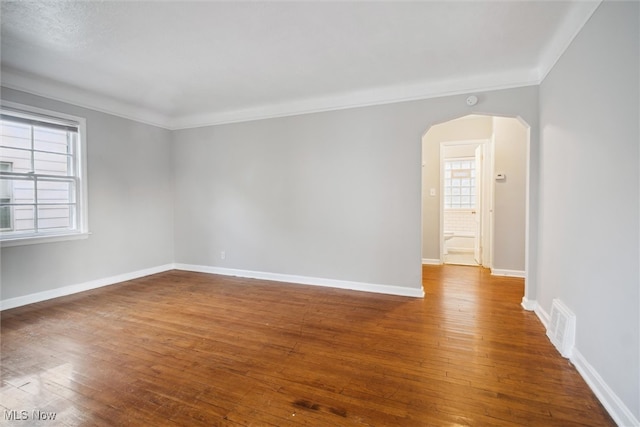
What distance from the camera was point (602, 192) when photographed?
1.75 m

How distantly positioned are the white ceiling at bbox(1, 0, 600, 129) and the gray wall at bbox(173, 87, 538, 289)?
31 centimetres

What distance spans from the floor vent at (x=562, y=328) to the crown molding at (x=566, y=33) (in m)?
2.13

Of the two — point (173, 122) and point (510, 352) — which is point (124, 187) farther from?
point (510, 352)

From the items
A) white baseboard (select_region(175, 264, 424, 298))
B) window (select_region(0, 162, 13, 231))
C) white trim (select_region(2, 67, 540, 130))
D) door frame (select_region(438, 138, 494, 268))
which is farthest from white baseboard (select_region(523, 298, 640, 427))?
window (select_region(0, 162, 13, 231))

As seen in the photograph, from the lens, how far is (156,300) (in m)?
3.54

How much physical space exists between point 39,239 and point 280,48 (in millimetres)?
3647

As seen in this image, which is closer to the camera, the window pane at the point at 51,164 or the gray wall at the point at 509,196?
the window pane at the point at 51,164

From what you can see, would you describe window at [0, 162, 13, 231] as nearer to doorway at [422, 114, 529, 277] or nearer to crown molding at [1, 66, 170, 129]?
crown molding at [1, 66, 170, 129]

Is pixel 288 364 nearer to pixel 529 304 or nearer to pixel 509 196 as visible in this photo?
pixel 529 304

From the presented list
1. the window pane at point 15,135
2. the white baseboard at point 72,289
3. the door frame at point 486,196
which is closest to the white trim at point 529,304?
the door frame at point 486,196

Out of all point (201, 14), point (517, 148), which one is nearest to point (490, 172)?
point (517, 148)

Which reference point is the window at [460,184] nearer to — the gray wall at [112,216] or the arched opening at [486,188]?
the arched opening at [486,188]

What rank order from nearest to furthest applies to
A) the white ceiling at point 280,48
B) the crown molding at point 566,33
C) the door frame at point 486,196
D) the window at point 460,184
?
the crown molding at point 566,33
the white ceiling at point 280,48
the door frame at point 486,196
the window at point 460,184

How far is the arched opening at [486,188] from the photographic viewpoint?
→ 4387mm
